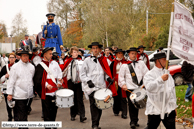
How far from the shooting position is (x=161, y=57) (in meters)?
4.88

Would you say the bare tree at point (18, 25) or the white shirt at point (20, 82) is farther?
the bare tree at point (18, 25)

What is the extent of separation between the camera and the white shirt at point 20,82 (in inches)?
240

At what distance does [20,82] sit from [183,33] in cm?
393

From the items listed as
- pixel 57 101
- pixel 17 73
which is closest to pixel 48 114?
pixel 57 101

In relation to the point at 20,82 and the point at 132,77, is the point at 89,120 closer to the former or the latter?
the point at 132,77

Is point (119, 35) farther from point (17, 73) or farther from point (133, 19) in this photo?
point (17, 73)

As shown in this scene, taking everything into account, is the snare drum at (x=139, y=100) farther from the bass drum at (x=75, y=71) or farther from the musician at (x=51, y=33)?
the musician at (x=51, y=33)

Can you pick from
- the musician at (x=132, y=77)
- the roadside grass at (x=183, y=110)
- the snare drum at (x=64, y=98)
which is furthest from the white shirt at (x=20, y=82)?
the roadside grass at (x=183, y=110)

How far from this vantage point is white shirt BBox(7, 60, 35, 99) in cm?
611

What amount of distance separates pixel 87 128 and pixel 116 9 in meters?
32.4

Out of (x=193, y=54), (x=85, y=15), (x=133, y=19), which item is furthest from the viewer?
(x=85, y=15)

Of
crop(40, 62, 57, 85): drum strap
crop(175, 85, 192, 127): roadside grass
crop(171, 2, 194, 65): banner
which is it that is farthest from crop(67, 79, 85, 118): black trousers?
crop(171, 2, 194, 65): banner

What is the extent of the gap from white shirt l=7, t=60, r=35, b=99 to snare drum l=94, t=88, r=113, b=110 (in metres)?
1.68

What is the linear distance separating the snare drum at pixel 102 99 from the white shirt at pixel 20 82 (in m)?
1.68
